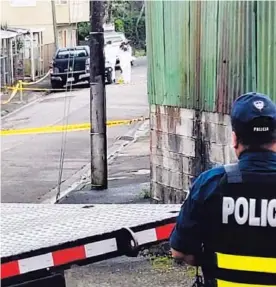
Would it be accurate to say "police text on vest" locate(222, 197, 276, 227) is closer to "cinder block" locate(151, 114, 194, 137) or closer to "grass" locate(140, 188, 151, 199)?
"cinder block" locate(151, 114, 194, 137)

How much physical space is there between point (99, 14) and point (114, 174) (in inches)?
137

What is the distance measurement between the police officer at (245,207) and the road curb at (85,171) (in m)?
8.57

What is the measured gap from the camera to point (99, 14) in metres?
10.9

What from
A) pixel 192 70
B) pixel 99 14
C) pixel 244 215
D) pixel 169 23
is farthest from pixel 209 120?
pixel 244 215

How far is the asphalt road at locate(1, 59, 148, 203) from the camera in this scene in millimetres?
13258

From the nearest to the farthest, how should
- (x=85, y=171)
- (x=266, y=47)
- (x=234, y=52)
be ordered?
(x=266, y=47), (x=234, y=52), (x=85, y=171)

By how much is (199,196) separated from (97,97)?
8308 millimetres

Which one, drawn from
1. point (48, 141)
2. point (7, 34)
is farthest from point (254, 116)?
point (7, 34)

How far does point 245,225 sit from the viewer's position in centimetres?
287

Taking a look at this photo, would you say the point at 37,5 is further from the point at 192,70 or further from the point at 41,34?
the point at 192,70

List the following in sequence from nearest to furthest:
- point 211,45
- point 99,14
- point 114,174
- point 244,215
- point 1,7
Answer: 1. point 244,215
2. point 211,45
3. point 99,14
4. point 114,174
5. point 1,7

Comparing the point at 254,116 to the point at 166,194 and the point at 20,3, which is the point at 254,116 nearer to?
the point at 166,194

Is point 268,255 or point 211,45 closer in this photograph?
point 268,255

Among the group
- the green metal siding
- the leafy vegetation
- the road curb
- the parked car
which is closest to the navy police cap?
A: the green metal siding
